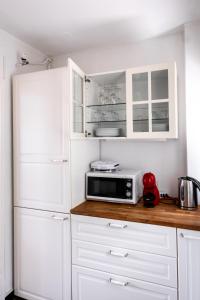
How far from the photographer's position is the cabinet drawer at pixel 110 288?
55.7 inches

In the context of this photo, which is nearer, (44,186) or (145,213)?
(145,213)

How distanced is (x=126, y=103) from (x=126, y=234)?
1.08 metres

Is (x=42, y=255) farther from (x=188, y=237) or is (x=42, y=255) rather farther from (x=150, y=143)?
(x=150, y=143)

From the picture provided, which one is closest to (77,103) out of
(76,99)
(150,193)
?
(76,99)

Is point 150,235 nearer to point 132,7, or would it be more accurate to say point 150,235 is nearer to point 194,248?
point 194,248

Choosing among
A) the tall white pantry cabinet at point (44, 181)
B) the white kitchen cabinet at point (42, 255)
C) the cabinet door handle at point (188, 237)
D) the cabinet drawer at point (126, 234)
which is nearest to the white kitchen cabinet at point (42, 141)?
the tall white pantry cabinet at point (44, 181)

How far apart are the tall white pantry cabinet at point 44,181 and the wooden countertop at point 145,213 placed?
169mm

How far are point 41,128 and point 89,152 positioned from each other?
525 millimetres

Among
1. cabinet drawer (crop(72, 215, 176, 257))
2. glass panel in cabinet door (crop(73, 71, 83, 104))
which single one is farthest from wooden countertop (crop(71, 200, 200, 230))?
glass panel in cabinet door (crop(73, 71, 83, 104))

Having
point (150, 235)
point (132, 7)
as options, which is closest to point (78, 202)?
point (150, 235)

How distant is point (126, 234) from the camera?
1506 millimetres

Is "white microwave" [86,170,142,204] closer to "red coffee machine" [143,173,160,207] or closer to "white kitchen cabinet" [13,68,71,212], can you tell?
"red coffee machine" [143,173,160,207]

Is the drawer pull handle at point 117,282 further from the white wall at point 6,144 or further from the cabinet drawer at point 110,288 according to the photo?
the white wall at point 6,144

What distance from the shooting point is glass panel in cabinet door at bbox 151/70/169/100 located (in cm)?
170
